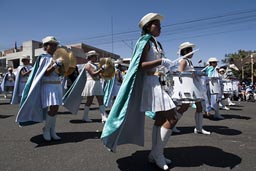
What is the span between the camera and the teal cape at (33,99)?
4582mm

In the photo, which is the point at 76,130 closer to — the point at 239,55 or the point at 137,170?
the point at 137,170

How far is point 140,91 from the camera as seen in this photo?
3451 millimetres

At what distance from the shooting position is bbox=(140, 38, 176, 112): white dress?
3.17 m

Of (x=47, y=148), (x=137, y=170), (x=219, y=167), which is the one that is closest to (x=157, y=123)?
(x=137, y=170)

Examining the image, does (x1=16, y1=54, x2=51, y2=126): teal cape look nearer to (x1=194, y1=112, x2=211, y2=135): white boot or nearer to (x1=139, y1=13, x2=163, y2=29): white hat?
(x1=139, y1=13, x2=163, y2=29): white hat

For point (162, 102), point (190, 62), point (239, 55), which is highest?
point (239, 55)

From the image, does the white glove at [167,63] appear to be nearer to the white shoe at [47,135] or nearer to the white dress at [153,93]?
the white dress at [153,93]

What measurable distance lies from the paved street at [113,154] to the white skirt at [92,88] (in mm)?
1134

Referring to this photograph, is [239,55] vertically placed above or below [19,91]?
above

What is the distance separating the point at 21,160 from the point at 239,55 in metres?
42.9

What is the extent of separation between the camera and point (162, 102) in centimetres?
316

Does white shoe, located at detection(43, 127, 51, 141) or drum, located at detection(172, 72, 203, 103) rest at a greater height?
drum, located at detection(172, 72, 203, 103)

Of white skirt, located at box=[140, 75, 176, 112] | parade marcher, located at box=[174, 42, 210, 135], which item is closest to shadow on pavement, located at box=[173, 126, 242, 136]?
parade marcher, located at box=[174, 42, 210, 135]

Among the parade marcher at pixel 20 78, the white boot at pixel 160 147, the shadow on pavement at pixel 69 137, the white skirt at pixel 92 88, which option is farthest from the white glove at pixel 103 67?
the white boot at pixel 160 147
